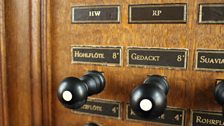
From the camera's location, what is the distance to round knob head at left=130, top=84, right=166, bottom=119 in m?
0.31

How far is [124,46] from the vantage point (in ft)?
1.39

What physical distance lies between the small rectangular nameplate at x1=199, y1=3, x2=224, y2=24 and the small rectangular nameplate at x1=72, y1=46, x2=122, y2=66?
140 millimetres

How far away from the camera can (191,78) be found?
0.39 metres

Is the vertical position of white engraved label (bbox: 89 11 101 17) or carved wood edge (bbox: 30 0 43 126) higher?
white engraved label (bbox: 89 11 101 17)

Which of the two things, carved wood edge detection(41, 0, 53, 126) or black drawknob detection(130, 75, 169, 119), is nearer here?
black drawknob detection(130, 75, 169, 119)

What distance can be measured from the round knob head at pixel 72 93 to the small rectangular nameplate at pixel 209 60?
0.18 meters

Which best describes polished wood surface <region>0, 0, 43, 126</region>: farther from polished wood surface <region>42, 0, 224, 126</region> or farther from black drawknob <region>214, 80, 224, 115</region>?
black drawknob <region>214, 80, 224, 115</region>

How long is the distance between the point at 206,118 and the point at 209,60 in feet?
0.30

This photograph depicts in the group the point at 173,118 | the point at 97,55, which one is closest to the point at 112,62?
the point at 97,55

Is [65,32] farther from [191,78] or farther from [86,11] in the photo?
[191,78]

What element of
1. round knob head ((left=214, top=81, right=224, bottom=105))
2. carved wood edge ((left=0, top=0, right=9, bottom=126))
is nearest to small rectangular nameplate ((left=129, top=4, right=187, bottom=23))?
round knob head ((left=214, top=81, right=224, bottom=105))

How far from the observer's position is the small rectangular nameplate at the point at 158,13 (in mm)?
384

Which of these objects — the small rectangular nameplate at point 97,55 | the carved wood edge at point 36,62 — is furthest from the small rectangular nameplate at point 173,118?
the carved wood edge at point 36,62

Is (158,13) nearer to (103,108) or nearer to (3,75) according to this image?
(103,108)
